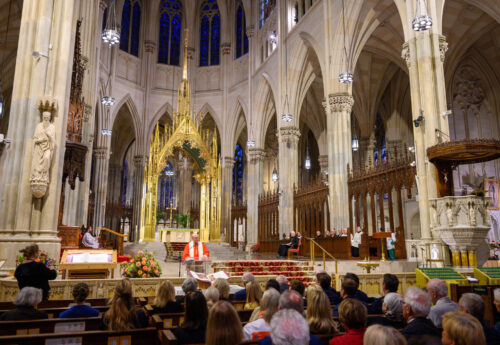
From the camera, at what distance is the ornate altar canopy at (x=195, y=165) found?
2192 cm

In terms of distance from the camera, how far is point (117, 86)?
2422 centimetres

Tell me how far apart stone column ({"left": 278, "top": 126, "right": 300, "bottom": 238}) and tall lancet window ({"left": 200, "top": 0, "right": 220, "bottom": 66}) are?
35.9 feet

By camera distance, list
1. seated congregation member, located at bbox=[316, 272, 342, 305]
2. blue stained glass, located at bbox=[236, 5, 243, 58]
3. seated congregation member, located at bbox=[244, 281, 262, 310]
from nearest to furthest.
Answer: seated congregation member, located at bbox=[244, 281, 262, 310] < seated congregation member, located at bbox=[316, 272, 342, 305] < blue stained glass, located at bbox=[236, 5, 243, 58]

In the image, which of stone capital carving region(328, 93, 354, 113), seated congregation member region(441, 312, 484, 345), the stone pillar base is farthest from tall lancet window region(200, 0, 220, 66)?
seated congregation member region(441, 312, 484, 345)

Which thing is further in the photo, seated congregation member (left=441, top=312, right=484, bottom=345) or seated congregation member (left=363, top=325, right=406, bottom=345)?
seated congregation member (left=441, top=312, right=484, bottom=345)

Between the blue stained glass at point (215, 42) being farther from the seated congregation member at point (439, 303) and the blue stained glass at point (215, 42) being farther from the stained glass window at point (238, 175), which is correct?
the seated congregation member at point (439, 303)

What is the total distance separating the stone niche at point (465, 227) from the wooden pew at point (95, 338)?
8.59 metres

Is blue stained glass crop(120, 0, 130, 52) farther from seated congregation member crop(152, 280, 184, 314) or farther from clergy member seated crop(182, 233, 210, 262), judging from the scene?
seated congregation member crop(152, 280, 184, 314)

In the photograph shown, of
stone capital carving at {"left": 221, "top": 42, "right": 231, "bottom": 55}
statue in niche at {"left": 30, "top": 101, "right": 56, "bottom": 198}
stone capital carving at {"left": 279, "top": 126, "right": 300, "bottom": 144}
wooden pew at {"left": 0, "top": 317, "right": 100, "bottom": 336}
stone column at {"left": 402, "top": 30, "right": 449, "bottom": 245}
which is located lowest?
wooden pew at {"left": 0, "top": 317, "right": 100, "bottom": 336}

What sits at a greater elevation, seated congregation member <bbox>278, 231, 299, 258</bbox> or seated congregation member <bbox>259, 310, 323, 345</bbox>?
seated congregation member <bbox>278, 231, 299, 258</bbox>

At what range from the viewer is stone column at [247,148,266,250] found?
71.9 ft

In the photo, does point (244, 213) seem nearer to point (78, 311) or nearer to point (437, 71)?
point (437, 71)

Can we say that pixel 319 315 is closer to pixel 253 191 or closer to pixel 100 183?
pixel 253 191

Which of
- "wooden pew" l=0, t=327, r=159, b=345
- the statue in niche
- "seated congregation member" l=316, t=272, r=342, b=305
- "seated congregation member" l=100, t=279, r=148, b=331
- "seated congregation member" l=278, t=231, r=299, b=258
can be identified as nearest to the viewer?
"wooden pew" l=0, t=327, r=159, b=345
